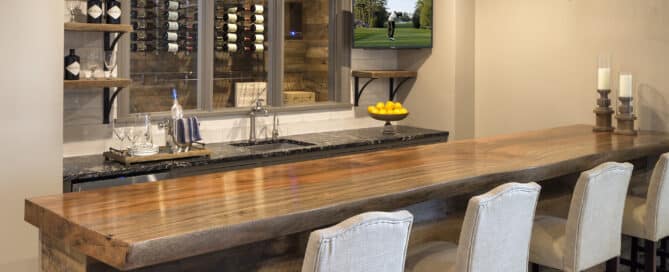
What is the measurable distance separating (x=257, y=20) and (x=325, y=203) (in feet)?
9.84

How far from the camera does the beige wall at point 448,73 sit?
6.09m

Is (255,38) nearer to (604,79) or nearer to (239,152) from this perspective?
(239,152)

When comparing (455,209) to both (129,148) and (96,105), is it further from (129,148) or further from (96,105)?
(96,105)

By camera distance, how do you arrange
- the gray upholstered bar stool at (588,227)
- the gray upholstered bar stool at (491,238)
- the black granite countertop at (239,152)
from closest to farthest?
the gray upholstered bar stool at (491,238), the gray upholstered bar stool at (588,227), the black granite countertop at (239,152)

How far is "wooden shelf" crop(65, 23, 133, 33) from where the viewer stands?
14.0ft

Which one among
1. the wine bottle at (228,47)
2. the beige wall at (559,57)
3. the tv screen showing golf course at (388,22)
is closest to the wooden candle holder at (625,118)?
the beige wall at (559,57)

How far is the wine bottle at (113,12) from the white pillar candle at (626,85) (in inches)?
121

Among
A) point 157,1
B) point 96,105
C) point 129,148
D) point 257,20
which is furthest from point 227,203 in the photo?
point 257,20

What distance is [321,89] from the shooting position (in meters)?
6.06

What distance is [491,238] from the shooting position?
2887 mm

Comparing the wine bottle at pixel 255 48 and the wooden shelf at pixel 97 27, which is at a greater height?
the wooden shelf at pixel 97 27

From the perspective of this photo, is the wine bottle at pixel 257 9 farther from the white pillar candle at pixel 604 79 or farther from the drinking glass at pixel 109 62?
the white pillar candle at pixel 604 79

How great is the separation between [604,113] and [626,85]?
22 centimetres

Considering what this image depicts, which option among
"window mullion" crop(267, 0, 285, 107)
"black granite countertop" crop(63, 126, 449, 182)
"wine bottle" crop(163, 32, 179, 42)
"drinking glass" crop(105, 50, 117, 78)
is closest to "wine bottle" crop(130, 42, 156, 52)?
"wine bottle" crop(163, 32, 179, 42)
